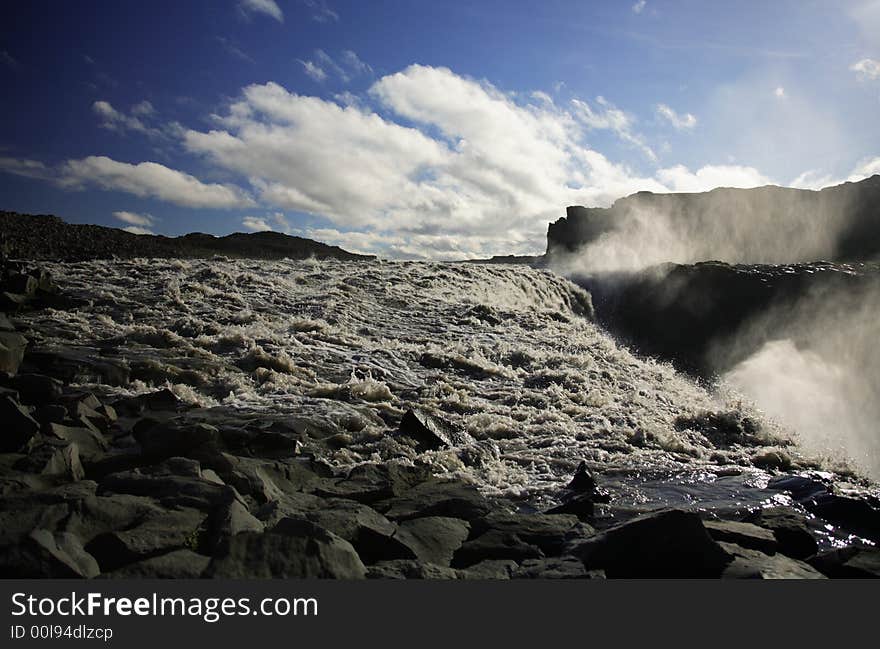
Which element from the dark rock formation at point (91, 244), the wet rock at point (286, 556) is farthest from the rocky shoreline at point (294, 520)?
the dark rock formation at point (91, 244)

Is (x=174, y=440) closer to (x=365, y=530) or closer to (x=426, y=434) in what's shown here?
(x=365, y=530)

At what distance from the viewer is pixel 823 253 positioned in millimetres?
77938

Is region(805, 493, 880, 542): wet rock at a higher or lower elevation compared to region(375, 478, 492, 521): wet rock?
higher

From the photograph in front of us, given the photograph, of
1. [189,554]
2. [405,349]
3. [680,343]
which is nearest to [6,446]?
[189,554]

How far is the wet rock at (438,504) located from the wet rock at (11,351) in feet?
22.4

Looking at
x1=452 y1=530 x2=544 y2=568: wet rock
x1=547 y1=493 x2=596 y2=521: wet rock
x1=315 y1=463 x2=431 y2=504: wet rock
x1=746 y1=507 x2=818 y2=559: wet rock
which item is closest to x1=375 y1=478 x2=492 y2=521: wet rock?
x1=315 y1=463 x2=431 y2=504: wet rock

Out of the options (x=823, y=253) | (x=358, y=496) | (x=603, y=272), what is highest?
(x=823, y=253)

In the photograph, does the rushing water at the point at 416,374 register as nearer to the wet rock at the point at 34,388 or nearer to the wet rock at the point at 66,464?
the wet rock at the point at 34,388

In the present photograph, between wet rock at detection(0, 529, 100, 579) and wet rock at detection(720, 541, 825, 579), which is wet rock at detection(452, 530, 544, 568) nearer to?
wet rock at detection(720, 541, 825, 579)

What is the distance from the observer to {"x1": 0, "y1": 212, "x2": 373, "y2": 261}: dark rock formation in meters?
23.6

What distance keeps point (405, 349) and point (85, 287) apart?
1065 centimetres

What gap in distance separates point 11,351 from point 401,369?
7966 mm

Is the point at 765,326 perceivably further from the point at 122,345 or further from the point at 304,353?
the point at 122,345

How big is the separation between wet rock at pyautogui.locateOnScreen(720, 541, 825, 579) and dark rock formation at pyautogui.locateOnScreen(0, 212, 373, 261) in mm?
24843
